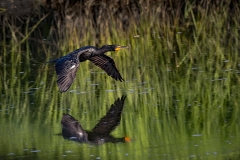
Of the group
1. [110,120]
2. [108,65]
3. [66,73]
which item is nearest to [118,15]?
[108,65]

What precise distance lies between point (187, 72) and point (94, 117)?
2312 millimetres

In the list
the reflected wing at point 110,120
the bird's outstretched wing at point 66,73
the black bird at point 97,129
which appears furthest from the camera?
the bird's outstretched wing at point 66,73

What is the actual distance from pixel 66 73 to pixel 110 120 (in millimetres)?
771

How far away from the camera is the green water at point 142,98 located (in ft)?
20.0

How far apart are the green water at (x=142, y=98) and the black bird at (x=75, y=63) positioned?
30cm

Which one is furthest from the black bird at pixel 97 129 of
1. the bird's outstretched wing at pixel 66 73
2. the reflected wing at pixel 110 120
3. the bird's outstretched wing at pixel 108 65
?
the bird's outstretched wing at pixel 108 65

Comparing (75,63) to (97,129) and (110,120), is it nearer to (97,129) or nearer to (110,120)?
(110,120)

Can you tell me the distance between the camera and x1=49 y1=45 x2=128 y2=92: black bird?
7391 mm

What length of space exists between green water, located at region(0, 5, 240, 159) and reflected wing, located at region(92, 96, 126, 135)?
0.08m

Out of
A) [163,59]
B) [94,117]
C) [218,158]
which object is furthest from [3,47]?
[218,158]

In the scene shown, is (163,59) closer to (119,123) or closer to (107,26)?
(107,26)

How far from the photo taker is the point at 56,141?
21.2 feet

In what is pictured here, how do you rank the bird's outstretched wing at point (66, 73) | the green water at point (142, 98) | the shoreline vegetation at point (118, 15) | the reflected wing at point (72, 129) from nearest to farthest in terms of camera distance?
the green water at point (142, 98)
the reflected wing at point (72, 129)
the bird's outstretched wing at point (66, 73)
the shoreline vegetation at point (118, 15)

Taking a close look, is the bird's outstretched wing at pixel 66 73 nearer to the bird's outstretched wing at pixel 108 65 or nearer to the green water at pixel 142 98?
the green water at pixel 142 98
